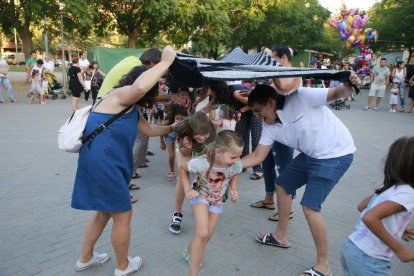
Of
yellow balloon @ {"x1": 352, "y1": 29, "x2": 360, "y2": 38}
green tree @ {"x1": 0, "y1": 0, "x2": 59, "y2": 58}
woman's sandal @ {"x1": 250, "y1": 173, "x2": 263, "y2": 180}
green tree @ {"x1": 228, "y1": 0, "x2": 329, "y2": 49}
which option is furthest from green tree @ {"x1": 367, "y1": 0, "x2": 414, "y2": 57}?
woman's sandal @ {"x1": 250, "y1": 173, "x2": 263, "y2": 180}

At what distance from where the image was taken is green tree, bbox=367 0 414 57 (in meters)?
22.6

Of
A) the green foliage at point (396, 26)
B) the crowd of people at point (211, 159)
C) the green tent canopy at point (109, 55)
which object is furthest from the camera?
the green foliage at point (396, 26)

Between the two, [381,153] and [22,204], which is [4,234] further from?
[381,153]

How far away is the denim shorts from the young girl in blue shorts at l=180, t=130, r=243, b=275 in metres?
0.94

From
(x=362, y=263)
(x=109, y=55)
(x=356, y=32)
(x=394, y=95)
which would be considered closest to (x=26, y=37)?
(x=109, y=55)

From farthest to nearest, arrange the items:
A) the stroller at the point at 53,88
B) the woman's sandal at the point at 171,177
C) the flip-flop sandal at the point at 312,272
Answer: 1. the stroller at the point at 53,88
2. the woman's sandal at the point at 171,177
3. the flip-flop sandal at the point at 312,272

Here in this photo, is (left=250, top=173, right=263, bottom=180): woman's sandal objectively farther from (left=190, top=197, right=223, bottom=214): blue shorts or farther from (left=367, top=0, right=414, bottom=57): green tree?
(left=367, top=0, right=414, bottom=57): green tree

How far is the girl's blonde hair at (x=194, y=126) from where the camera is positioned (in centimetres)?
287

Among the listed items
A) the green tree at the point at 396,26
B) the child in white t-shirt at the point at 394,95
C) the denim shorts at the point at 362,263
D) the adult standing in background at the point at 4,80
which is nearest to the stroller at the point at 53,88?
the adult standing in background at the point at 4,80

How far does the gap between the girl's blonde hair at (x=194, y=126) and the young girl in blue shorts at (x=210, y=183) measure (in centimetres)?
27

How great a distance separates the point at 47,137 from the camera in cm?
760

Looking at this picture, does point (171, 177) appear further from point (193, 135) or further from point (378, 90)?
point (378, 90)

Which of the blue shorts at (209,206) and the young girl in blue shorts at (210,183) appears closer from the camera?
the young girl in blue shorts at (210,183)

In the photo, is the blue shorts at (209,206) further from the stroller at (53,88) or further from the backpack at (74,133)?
the stroller at (53,88)
